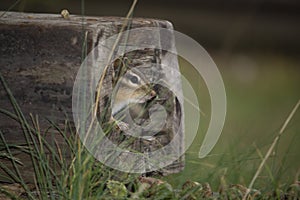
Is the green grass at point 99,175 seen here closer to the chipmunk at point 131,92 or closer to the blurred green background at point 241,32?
the chipmunk at point 131,92

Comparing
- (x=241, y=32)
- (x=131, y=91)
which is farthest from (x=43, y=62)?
(x=241, y=32)

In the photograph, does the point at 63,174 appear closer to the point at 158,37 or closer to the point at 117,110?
the point at 117,110

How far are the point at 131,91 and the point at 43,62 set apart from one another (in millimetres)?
253

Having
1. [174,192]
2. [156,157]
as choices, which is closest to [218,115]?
[156,157]

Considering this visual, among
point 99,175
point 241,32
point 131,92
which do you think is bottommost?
point 241,32

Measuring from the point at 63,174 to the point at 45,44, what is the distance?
366 millimetres

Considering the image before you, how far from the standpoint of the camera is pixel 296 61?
521cm

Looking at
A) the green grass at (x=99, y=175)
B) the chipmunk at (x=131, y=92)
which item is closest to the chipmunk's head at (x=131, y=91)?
the chipmunk at (x=131, y=92)

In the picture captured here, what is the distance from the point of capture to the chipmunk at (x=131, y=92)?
2.20m

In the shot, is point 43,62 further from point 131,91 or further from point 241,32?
point 241,32

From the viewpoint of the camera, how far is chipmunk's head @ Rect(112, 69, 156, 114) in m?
2.20

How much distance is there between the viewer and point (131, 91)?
221 cm

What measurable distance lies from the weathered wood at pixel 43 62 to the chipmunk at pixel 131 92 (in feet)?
0.21

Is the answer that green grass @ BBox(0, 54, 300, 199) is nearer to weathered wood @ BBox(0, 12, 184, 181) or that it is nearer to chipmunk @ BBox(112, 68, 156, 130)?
weathered wood @ BBox(0, 12, 184, 181)
